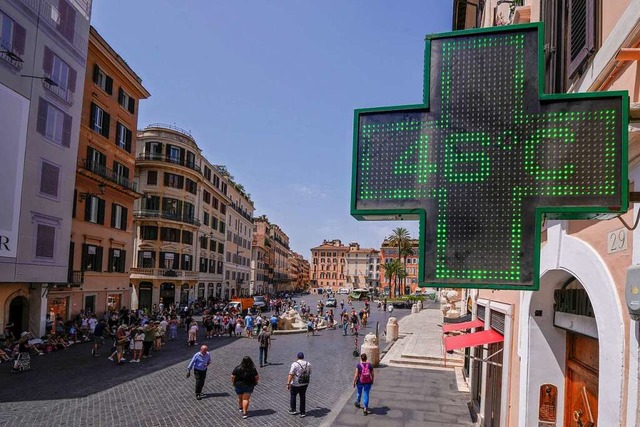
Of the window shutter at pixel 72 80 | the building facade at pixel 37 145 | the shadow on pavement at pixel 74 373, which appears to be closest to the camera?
the shadow on pavement at pixel 74 373

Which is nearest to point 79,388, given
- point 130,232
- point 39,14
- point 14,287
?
point 14,287

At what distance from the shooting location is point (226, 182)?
64.1 metres

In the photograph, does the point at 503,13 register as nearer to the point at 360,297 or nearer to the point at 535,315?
the point at 535,315

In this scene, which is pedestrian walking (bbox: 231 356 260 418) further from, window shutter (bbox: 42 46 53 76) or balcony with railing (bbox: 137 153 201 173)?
balcony with railing (bbox: 137 153 201 173)

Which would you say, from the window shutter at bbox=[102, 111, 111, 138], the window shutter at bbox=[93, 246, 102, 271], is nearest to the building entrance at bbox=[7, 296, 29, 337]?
the window shutter at bbox=[93, 246, 102, 271]

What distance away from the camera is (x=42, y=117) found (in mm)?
23297

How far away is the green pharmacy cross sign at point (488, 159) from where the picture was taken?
2.56 metres

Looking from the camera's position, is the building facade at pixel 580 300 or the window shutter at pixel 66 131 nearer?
the building facade at pixel 580 300

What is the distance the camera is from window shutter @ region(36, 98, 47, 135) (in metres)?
23.0

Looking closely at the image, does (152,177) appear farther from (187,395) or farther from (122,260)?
(187,395)

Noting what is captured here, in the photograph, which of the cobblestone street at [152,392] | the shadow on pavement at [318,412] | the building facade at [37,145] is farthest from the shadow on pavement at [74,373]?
the shadow on pavement at [318,412]

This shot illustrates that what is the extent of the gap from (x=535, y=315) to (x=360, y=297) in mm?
81609

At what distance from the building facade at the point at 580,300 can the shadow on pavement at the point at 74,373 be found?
42.2ft

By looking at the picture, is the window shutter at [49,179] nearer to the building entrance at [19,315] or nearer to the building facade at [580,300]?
the building entrance at [19,315]
